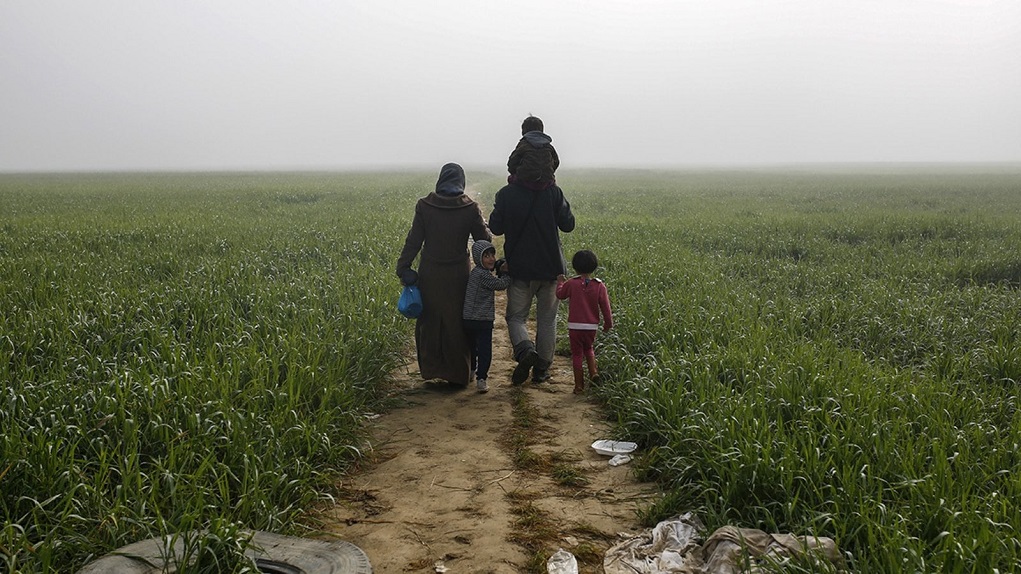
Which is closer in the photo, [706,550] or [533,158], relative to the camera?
[706,550]

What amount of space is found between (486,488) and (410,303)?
231cm

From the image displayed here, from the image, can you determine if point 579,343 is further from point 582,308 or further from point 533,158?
point 533,158

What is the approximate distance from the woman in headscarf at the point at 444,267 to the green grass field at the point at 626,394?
0.66 meters

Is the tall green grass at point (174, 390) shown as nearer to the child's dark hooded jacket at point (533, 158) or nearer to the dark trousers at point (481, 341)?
the dark trousers at point (481, 341)

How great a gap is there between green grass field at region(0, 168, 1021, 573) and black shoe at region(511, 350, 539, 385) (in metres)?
0.72

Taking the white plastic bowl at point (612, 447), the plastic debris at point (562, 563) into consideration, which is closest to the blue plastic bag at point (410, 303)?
the white plastic bowl at point (612, 447)

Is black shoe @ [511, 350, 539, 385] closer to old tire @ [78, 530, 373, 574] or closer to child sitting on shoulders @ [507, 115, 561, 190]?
child sitting on shoulders @ [507, 115, 561, 190]

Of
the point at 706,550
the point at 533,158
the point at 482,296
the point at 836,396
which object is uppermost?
the point at 533,158

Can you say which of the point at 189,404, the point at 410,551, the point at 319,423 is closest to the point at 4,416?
the point at 189,404

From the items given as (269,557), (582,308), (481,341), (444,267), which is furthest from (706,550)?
(444,267)

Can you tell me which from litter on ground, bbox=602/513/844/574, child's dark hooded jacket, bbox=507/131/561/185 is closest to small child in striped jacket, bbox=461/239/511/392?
child's dark hooded jacket, bbox=507/131/561/185

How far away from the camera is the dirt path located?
3.91 metres

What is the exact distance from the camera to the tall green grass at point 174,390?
3.76 metres

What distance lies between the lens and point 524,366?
676 centimetres
